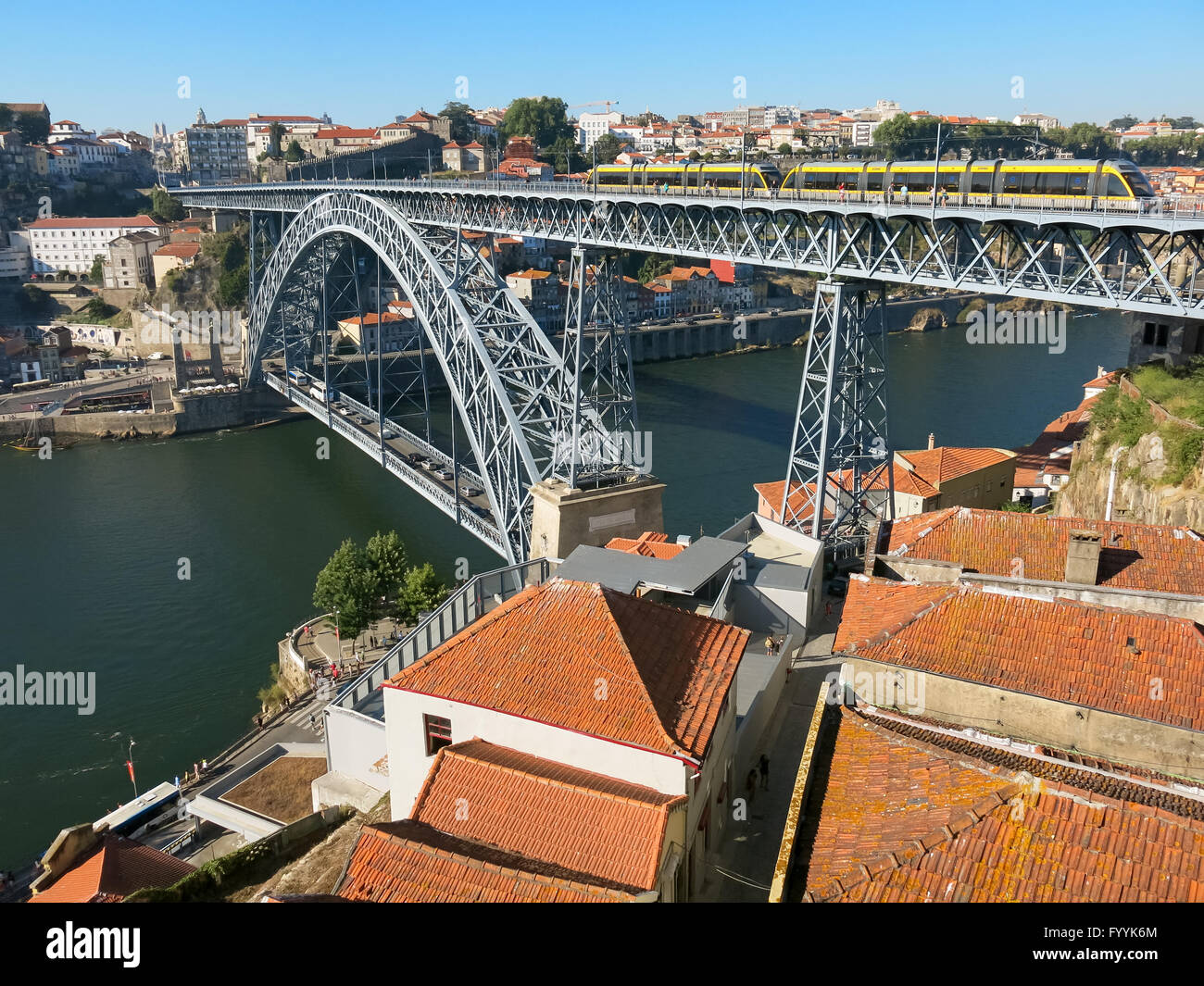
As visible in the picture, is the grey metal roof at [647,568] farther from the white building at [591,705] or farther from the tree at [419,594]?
the tree at [419,594]

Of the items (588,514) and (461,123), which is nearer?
(588,514)

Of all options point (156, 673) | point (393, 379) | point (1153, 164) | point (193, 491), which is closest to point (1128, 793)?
point (156, 673)

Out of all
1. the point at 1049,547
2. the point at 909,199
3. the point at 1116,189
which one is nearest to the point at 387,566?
the point at 909,199

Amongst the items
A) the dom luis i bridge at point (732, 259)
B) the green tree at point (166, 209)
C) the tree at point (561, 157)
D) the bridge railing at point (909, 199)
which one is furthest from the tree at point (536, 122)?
the bridge railing at point (909, 199)

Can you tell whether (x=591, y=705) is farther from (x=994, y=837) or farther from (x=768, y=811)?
(x=994, y=837)

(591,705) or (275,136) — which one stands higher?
(275,136)

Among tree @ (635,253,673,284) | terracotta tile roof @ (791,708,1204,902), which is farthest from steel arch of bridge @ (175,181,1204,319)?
tree @ (635,253,673,284)
